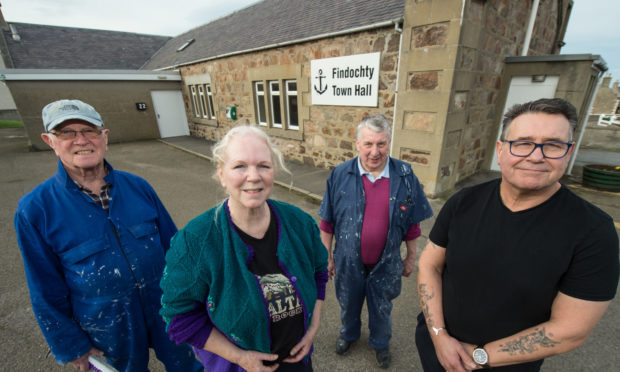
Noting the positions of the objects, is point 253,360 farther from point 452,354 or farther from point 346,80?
point 346,80

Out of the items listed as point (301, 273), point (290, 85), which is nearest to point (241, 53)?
point (290, 85)

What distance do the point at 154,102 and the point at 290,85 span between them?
379 inches

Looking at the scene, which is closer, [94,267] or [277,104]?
[94,267]

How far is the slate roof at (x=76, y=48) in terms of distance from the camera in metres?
14.5

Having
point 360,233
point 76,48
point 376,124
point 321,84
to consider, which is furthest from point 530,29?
point 76,48

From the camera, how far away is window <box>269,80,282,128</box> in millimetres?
8156

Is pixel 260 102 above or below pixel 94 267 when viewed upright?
above

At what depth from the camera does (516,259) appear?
117 centimetres

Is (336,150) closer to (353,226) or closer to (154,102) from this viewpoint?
(353,226)

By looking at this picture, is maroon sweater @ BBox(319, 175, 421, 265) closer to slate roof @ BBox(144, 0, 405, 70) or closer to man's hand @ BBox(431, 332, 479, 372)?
man's hand @ BBox(431, 332, 479, 372)

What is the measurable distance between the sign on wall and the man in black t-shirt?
4479mm

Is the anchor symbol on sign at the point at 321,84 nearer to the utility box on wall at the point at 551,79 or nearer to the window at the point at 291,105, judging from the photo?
the window at the point at 291,105

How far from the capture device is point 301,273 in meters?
1.32

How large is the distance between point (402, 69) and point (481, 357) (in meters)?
4.67
